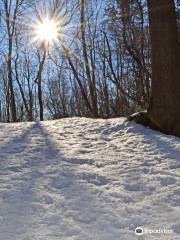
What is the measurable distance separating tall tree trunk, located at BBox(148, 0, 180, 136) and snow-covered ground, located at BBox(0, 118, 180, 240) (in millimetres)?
466

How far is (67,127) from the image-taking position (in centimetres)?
752

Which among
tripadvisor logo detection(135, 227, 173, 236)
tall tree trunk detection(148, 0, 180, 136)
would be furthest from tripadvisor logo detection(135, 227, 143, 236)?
tall tree trunk detection(148, 0, 180, 136)

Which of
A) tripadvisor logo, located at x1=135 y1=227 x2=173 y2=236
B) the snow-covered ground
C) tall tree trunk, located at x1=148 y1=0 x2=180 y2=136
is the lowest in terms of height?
tripadvisor logo, located at x1=135 y1=227 x2=173 y2=236

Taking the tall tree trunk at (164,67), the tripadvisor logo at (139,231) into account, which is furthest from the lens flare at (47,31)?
the tripadvisor logo at (139,231)

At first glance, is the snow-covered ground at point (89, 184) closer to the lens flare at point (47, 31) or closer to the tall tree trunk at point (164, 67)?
the tall tree trunk at point (164, 67)

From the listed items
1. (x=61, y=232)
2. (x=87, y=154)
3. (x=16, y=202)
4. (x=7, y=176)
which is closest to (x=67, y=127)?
(x=87, y=154)

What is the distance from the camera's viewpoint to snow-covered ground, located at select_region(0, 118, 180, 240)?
345cm

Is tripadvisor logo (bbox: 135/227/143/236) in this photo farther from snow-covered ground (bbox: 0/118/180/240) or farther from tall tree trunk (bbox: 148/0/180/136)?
tall tree trunk (bbox: 148/0/180/136)

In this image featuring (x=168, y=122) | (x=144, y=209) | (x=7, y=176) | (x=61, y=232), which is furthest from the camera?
(x=168, y=122)

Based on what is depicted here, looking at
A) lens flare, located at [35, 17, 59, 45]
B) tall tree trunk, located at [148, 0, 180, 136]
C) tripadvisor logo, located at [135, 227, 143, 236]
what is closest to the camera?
tripadvisor logo, located at [135, 227, 143, 236]

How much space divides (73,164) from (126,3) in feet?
27.8

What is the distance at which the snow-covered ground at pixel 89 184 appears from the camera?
3451 millimetres

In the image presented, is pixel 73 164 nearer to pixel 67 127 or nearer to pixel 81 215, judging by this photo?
pixel 81 215

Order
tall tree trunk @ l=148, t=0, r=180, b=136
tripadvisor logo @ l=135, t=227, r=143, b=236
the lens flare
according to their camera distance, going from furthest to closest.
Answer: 1. the lens flare
2. tall tree trunk @ l=148, t=0, r=180, b=136
3. tripadvisor logo @ l=135, t=227, r=143, b=236
